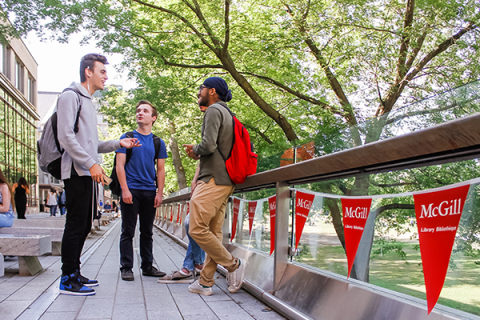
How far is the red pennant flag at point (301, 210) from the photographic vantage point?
12.0 ft

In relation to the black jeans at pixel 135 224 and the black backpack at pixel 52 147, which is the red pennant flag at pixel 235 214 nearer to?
the black jeans at pixel 135 224

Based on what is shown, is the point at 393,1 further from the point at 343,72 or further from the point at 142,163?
the point at 142,163

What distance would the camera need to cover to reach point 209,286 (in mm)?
4230

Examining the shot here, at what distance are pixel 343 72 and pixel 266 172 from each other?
1099cm

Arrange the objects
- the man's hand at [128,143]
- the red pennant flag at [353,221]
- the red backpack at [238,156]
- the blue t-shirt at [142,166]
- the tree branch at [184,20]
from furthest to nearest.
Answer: the tree branch at [184,20]
the blue t-shirt at [142,166]
the man's hand at [128,143]
the red backpack at [238,156]
the red pennant flag at [353,221]

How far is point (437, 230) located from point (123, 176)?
3.57m

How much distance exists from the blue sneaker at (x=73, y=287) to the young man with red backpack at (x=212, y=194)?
885mm

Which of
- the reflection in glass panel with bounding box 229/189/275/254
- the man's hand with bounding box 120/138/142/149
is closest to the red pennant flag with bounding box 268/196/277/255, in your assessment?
the reflection in glass panel with bounding box 229/189/275/254

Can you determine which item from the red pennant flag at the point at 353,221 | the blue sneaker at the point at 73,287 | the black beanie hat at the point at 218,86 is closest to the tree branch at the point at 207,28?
Answer: the black beanie hat at the point at 218,86

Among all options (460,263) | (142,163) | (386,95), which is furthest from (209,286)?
(386,95)

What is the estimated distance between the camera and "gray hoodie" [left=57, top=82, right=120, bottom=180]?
13.1ft

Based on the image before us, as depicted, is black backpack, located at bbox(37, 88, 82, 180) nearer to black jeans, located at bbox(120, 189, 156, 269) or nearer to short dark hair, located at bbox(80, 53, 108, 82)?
short dark hair, located at bbox(80, 53, 108, 82)

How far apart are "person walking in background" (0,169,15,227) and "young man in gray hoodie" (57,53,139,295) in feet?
7.79

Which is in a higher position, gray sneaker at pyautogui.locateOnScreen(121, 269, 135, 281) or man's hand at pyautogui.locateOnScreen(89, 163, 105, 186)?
man's hand at pyautogui.locateOnScreen(89, 163, 105, 186)
